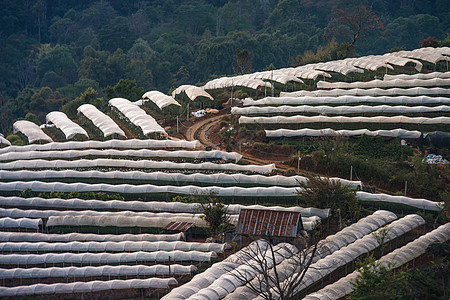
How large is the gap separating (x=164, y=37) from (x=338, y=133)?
9421 centimetres

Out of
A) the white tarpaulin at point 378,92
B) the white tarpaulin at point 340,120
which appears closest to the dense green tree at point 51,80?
Result: the white tarpaulin at point 378,92

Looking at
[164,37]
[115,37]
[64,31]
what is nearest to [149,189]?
[164,37]

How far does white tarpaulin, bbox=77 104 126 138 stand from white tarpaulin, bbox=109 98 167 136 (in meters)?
2.05

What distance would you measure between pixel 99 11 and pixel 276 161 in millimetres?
115027

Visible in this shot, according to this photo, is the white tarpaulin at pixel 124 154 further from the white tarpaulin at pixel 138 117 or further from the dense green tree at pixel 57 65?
the dense green tree at pixel 57 65

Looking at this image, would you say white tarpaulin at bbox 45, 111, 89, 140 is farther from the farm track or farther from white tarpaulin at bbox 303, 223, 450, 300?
white tarpaulin at bbox 303, 223, 450, 300

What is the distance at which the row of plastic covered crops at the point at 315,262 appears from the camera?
3416cm

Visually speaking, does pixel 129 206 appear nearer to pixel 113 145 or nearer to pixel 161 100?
pixel 113 145

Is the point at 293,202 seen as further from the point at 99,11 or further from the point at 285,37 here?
the point at 99,11

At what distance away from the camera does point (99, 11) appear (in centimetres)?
16288

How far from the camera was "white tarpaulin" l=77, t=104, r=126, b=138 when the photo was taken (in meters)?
67.1

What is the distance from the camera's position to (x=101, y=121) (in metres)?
71.1

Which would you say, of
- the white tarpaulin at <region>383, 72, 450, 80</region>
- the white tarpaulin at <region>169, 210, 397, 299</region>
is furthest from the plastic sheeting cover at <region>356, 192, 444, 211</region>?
the white tarpaulin at <region>383, 72, 450, 80</region>

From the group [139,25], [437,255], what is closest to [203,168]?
[437,255]
